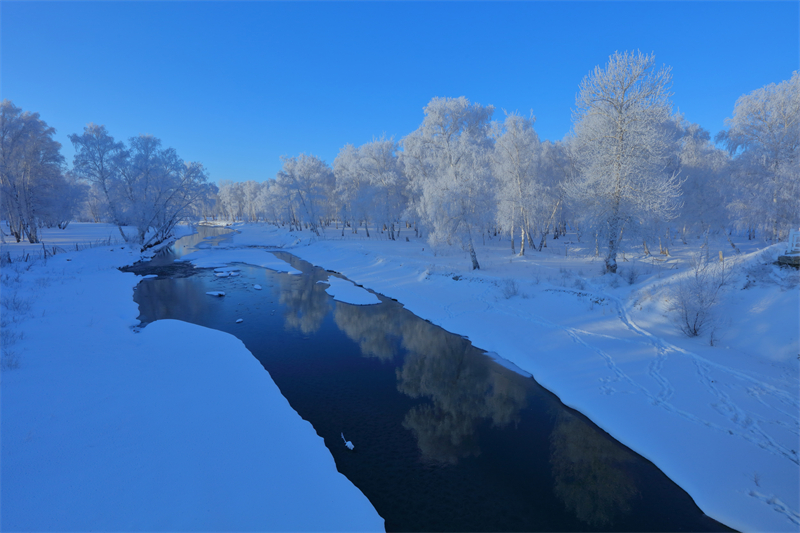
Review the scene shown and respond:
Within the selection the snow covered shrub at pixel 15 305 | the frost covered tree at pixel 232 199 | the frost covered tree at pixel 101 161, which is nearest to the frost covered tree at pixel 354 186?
the frost covered tree at pixel 101 161

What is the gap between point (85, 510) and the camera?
15.0ft

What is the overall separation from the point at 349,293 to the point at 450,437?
14295 mm

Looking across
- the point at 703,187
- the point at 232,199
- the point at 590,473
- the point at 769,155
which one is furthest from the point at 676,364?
the point at 232,199

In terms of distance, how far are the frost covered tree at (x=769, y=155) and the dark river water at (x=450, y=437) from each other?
2301 centimetres

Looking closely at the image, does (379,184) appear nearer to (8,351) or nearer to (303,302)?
(303,302)

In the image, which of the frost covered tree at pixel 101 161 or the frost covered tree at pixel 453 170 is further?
the frost covered tree at pixel 101 161

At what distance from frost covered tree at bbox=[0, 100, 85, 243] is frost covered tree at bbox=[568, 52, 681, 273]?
155 ft

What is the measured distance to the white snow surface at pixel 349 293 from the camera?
64.0 feet

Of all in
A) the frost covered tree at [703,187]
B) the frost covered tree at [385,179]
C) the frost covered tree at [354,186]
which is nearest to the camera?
the frost covered tree at [703,187]

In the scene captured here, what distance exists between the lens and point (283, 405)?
848cm

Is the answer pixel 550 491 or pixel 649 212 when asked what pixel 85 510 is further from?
pixel 649 212

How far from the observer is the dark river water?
5828 mm

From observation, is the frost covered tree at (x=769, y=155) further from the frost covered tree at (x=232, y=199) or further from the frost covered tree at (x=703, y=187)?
the frost covered tree at (x=232, y=199)

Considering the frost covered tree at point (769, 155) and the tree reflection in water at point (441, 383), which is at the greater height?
the frost covered tree at point (769, 155)
